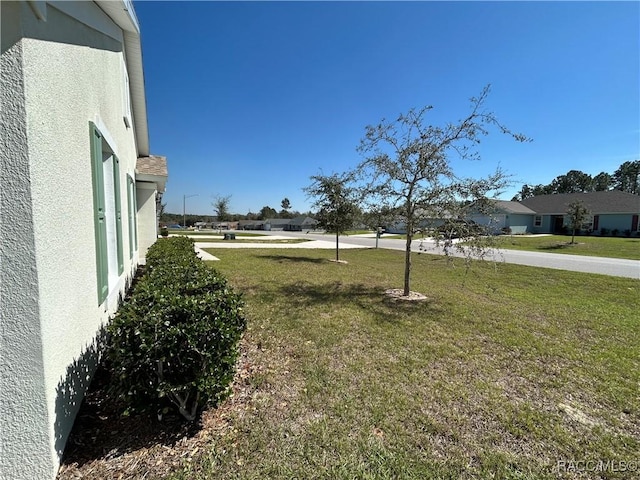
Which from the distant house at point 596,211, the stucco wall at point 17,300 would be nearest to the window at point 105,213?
the stucco wall at point 17,300

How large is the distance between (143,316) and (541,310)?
806 cm

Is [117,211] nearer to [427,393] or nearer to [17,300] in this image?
[17,300]

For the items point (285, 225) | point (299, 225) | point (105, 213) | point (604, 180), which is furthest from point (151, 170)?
point (604, 180)

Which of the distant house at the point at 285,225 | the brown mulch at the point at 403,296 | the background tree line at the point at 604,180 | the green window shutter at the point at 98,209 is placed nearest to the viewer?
the green window shutter at the point at 98,209

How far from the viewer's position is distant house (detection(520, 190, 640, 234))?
33656 millimetres

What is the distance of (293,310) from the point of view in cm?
640

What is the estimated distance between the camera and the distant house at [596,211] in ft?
110

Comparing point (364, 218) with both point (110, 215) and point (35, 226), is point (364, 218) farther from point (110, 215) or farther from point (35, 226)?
point (35, 226)

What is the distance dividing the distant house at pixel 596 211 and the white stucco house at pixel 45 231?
43115mm

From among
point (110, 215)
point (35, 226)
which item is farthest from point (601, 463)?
point (110, 215)

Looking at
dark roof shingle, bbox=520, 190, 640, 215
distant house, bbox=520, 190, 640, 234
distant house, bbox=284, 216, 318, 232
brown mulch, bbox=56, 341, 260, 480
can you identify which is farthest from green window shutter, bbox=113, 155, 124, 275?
distant house, bbox=284, 216, 318, 232

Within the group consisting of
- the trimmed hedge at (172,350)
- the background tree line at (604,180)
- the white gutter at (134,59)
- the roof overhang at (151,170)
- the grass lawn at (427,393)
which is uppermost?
the background tree line at (604,180)

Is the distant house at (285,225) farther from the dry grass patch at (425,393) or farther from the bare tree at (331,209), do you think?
the dry grass patch at (425,393)

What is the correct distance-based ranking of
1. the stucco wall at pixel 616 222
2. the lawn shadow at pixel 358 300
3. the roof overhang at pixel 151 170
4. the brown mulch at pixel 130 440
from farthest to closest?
1. the stucco wall at pixel 616 222
2. the roof overhang at pixel 151 170
3. the lawn shadow at pixel 358 300
4. the brown mulch at pixel 130 440
